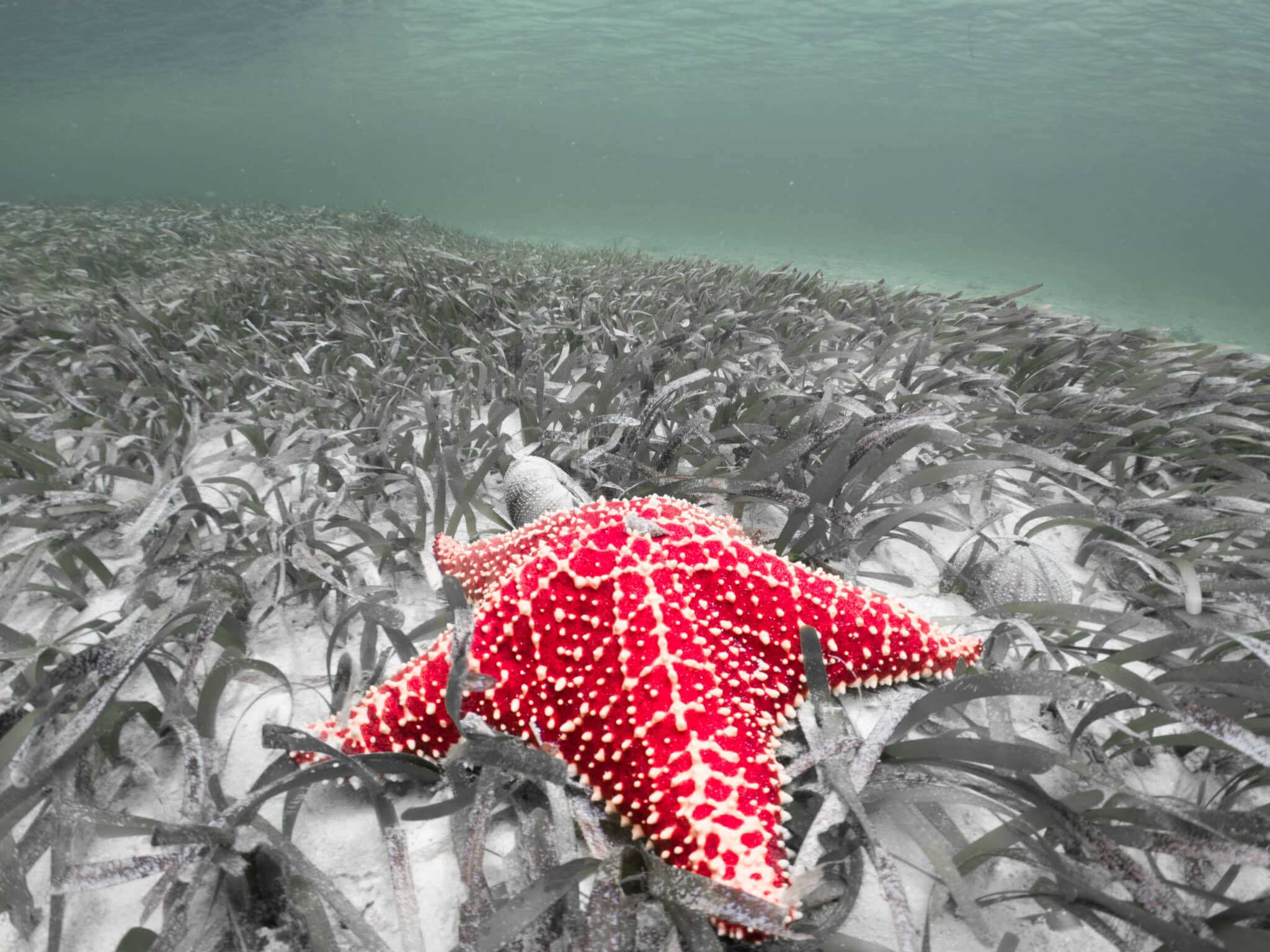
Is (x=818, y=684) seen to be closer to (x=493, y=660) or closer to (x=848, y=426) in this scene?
(x=493, y=660)

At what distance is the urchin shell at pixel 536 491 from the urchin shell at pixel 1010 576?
5.36 feet

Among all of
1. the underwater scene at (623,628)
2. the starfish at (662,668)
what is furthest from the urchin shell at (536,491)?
the starfish at (662,668)

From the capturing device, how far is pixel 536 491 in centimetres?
268

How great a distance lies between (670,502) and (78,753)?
1.67 metres

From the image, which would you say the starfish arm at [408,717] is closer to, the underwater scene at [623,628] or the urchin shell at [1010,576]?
the underwater scene at [623,628]

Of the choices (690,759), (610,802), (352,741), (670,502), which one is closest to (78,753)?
(352,741)

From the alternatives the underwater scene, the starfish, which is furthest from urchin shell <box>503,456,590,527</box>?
the starfish

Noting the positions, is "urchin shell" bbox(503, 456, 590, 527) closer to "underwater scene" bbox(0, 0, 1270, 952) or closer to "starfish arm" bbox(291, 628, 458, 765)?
"underwater scene" bbox(0, 0, 1270, 952)

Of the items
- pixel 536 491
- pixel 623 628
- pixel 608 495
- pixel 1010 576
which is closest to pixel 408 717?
pixel 623 628

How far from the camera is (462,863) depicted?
1.34 meters

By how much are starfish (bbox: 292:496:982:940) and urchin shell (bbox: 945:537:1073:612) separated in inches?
34.4

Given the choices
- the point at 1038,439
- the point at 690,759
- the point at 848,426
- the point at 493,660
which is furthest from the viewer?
the point at 1038,439

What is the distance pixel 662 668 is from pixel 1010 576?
5.72 ft

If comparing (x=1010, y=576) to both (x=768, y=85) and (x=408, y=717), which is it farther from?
(x=768, y=85)
